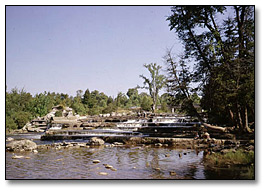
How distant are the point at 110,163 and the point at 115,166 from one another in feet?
1.14

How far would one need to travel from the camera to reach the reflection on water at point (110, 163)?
204 inches

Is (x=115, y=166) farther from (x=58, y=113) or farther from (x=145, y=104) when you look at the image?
(x=145, y=104)

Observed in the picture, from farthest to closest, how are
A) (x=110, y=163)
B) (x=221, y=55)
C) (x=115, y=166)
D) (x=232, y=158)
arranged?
(x=221, y=55)
(x=110, y=163)
(x=115, y=166)
(x=232, y=158)

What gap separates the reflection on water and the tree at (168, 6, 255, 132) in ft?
5.24

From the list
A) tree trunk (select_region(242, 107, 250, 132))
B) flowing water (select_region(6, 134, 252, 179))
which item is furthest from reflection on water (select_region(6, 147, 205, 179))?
tree trunk (select_region(242, 107, 250, 132))

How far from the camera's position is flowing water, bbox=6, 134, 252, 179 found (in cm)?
512

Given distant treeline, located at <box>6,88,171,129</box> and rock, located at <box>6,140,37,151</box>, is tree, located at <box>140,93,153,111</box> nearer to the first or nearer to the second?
distant treeline, located at <box>6,88,171,129</box>

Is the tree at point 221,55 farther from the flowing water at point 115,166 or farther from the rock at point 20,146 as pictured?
the rock at point 20,146

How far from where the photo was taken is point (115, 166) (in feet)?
19.5

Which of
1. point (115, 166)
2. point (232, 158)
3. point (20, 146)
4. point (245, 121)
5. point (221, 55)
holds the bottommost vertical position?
point (115, 166)

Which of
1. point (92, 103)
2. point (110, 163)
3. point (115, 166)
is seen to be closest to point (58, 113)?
point (92, 103)

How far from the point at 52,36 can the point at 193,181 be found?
14.9 ft

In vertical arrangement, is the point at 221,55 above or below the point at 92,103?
above
